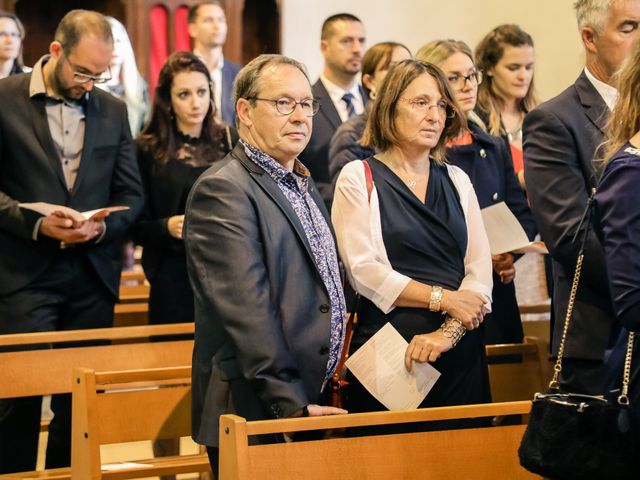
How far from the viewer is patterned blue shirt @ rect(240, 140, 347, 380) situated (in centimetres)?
284

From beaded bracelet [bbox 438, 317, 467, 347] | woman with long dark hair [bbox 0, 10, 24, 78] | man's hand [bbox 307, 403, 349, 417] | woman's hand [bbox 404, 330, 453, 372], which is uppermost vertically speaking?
woman with long dark hair [bbox 0, 10, 24, 78]

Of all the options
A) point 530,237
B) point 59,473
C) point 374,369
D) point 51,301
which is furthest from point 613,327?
point 51,301

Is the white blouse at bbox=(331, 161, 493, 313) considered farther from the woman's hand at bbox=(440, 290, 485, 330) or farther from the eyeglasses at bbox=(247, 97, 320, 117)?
the eyeglasses at bbox=(247, 97, 320, 117)

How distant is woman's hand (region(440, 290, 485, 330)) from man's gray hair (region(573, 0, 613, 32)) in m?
0.81

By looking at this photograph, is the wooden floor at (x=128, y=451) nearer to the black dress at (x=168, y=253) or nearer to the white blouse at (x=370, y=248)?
the black dress at (x=168, y=253)

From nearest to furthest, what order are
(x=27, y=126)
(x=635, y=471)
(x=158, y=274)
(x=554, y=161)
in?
(x=635, y=471) → (x=554, y=161) → (x=27, y=126) → (x=158, y=274)

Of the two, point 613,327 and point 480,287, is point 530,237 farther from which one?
point 613,327

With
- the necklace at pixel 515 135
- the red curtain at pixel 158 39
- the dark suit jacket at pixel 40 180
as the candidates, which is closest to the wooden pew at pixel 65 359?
the dark suit jacket at pixel 40 180

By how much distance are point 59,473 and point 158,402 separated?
43 centimetres

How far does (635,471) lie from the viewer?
83.7 inches

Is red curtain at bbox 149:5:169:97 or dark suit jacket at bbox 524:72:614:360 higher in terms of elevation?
red curtain at bbox 149:5:169:97

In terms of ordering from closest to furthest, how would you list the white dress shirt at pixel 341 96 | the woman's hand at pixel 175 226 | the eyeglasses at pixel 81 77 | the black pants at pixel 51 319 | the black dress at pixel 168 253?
the black pants at pixel 51 319
the eyeglasses at pixel 81 77
the woman's hand at pixel 175 226
the black dress at pixel 168 253
the white dress shirt at pixel 341 96

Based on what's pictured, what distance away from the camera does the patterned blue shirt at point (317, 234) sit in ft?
9.32

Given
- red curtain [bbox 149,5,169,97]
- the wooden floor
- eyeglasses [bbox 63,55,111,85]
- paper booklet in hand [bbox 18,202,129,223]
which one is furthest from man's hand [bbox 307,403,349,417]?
red curtain [bbox 149,5,169,97]
